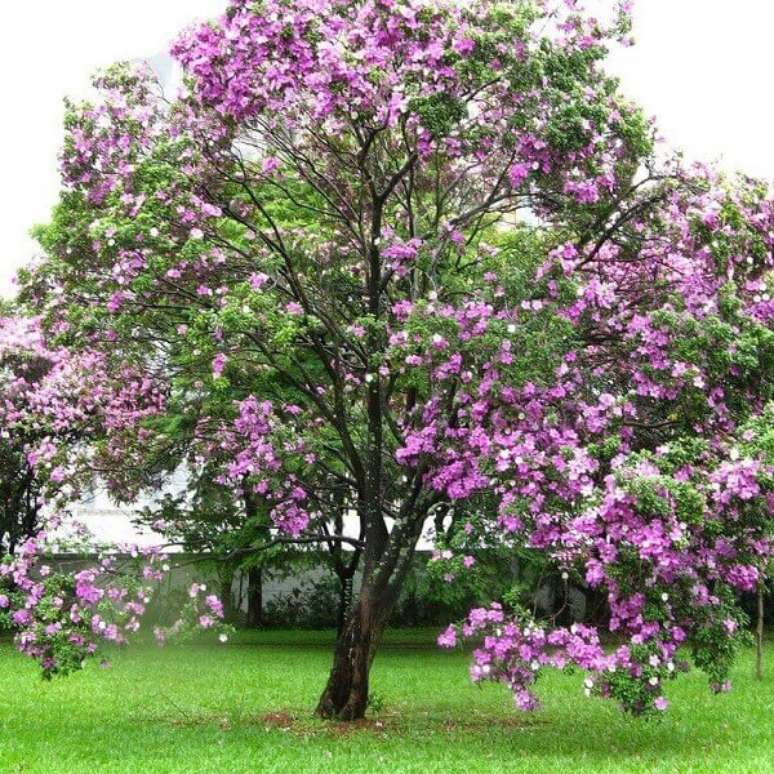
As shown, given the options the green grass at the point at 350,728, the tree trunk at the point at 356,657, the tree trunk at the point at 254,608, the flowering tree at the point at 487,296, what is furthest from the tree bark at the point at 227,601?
the flowering tree at the point at 487,296

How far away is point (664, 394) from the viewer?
9.53 meters

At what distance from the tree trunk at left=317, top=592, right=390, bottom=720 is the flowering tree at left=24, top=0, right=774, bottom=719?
25 mm

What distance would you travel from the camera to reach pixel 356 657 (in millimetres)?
11547

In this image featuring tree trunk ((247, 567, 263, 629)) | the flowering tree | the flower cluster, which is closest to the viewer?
the flowering tree

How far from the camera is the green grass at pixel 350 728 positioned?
29.6ft

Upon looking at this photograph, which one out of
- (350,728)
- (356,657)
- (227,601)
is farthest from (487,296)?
(227,601)

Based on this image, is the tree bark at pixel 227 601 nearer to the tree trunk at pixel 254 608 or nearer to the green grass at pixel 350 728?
the tree trunk at pixel 254 608

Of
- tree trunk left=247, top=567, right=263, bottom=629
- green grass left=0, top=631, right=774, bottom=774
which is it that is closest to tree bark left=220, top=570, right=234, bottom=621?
tree trunk left=247, top=567, right=263, bottom=629

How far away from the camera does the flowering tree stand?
898cm

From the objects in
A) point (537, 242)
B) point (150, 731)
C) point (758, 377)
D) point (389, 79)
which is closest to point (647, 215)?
point (537, 242)

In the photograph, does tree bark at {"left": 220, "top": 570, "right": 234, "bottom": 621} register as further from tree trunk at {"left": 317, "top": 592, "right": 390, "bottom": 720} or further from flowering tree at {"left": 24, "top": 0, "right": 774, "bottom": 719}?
flowering tree at {"left": 24, "top": 0, "right": 774, "bottom": 719}

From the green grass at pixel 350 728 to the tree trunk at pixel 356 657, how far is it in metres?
0.34

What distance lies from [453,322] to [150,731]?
5.46 metres

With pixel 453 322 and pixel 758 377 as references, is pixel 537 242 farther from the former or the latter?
pixel 758 377
